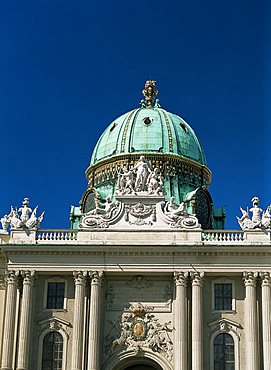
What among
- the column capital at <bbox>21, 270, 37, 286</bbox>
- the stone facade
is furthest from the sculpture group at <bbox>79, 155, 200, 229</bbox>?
the column capital at <bbox>21, 270, 37, 286</bbox>

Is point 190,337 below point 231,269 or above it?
below

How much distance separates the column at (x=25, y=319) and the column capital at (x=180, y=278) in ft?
26.3

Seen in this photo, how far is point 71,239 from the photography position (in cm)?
4706

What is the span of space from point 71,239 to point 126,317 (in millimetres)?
5573

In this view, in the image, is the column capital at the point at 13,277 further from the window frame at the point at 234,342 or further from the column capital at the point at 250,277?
the column capital at the point at 250,277

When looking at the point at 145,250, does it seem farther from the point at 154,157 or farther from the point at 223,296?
the point at 154,157

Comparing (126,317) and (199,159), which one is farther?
(199,159)

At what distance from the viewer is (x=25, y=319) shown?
4472 cm

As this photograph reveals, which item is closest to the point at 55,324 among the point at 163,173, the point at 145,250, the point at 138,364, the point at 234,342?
the point at 138,364

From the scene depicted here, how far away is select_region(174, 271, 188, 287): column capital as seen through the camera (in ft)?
148

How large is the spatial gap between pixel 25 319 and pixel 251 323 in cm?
1240

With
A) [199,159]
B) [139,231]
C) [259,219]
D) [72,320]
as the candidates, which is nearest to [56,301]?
[72,320]

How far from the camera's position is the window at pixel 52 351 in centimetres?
4467

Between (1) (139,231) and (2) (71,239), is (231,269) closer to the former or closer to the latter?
(1) (139,231)
